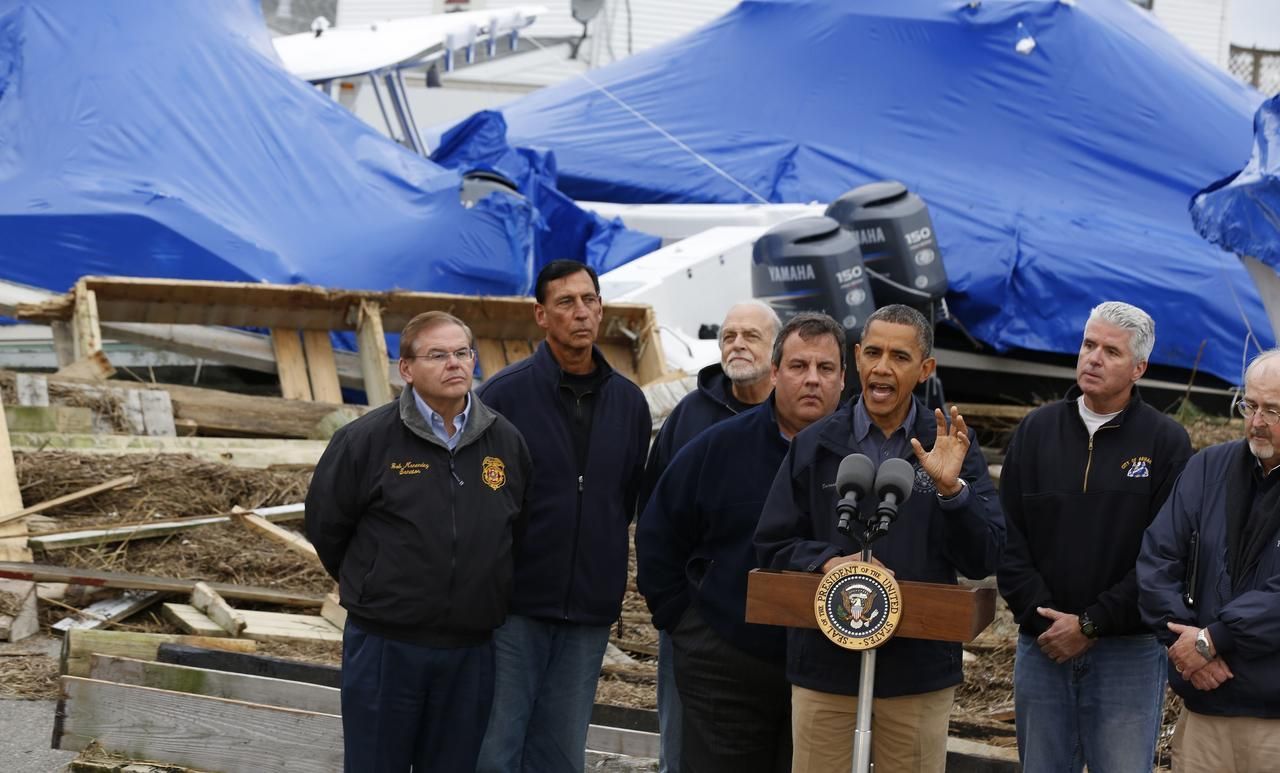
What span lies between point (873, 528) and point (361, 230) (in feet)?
31.5

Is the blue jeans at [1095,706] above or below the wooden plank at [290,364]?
below

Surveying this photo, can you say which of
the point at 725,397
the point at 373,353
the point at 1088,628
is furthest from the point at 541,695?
the point at 373,353

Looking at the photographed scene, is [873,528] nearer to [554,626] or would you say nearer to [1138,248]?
[554,626]

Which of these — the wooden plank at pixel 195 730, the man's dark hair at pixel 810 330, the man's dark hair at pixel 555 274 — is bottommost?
the wooden plank at pixel 195 730

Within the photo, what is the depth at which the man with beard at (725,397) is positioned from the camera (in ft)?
17.2

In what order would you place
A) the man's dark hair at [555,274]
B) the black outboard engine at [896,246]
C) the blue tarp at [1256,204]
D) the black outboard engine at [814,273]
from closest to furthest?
the man's dark hair at [555,274] < the blue tarp at [1256,204] < the black outboard engine at [814,273] < the black outboard engine at [896,246]

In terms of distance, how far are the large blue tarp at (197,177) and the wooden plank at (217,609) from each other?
178 inches

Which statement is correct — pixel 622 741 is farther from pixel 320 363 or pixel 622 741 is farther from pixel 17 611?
pixel 320 363

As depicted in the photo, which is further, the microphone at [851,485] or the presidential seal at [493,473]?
the presidential seal at [493,473]

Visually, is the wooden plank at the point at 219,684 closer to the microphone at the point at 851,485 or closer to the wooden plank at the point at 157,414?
the microphone at the point at 851,485

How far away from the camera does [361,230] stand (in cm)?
1298

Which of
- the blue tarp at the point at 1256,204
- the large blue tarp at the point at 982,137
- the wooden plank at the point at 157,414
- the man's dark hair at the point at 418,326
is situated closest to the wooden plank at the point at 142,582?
the wooden plank at the point at 157,414

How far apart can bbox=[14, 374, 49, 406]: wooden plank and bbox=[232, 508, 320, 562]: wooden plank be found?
1.57 metres

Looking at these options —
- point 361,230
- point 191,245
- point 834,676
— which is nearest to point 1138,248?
point 361,230
